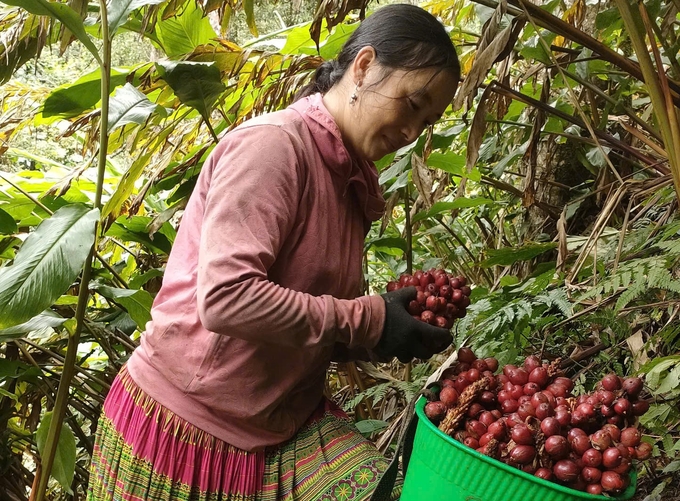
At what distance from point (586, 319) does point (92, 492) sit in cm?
118

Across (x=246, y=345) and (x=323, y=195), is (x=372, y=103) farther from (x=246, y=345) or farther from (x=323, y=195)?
(x=246, y=345)

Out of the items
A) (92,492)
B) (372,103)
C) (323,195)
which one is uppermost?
(372,103)

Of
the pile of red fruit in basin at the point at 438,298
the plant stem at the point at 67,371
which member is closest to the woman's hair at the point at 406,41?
the pile of red fruit in basin at the point at 438,298

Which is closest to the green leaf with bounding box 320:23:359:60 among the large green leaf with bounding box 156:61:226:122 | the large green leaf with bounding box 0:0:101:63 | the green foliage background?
the green foliage background

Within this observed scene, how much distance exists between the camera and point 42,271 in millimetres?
1287

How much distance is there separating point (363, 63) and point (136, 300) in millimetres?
900

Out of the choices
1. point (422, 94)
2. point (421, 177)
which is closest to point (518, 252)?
point (421, 177)

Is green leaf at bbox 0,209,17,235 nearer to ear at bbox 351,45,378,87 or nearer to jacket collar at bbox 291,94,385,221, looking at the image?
jacket collar at bbox 291,94,385,221

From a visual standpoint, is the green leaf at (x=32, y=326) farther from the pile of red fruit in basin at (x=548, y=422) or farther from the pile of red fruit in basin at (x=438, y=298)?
the pile of red fruit in basin at (x=548, y=422)

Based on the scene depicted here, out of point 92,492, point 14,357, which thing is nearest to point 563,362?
point 92,492

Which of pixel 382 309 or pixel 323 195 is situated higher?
pixel 323 195

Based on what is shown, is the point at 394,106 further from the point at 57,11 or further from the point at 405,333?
the point at 57,11

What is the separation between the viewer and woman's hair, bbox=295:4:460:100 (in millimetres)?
1249

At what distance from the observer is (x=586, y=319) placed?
1.61 meters
